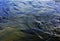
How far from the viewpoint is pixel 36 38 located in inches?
48.2

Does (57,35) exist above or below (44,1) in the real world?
below

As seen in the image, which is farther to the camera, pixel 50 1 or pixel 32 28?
pixel 50 1

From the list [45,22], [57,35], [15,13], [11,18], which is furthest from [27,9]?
[57,35]

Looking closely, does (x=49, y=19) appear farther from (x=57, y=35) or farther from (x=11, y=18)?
(x=11, y=18)

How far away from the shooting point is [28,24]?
4.97 feet

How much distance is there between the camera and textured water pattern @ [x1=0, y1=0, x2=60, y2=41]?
4.12ft

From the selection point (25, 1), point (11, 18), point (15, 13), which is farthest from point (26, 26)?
point (25, 1)

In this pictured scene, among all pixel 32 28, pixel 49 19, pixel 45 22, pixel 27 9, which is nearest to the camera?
pixel 32 28

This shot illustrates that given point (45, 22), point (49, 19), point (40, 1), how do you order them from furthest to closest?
point (40, 1)
point (49, 19)
point (45, 22)

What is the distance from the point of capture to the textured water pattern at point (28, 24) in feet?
4.12

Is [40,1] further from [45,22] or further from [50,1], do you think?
[45,22]

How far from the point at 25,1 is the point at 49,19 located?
103 centimetres

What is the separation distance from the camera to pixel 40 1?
2500mm

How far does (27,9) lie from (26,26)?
687mm
